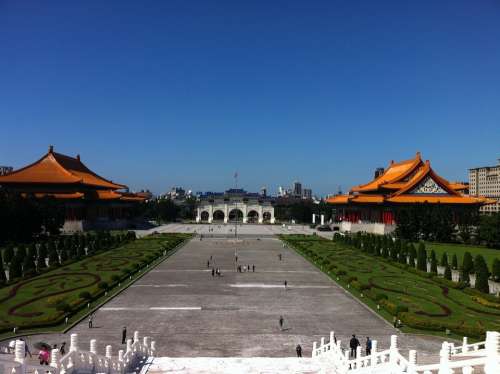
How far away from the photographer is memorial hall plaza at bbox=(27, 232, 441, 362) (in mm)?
22469

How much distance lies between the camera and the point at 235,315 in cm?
2747

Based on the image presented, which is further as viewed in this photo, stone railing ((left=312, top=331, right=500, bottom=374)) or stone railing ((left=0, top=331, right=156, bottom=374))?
stone railing ((left=312, top=331, right=500, bottom=374))

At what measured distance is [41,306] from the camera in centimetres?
2864

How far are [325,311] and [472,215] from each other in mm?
53605

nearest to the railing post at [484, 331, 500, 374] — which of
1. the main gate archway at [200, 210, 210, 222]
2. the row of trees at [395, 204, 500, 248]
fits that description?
the row of trees at [395, 204, 500, 248]

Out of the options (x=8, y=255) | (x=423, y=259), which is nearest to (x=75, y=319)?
(x=8, y=255)

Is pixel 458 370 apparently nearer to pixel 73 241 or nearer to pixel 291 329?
pixel 291 329

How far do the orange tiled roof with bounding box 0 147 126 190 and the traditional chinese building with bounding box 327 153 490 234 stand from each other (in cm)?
5023

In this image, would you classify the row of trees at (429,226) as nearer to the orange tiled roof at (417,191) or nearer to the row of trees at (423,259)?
the orange tiled roof at (417,191)

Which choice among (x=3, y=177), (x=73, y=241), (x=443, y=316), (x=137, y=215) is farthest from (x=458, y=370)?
(x=137, y=215)

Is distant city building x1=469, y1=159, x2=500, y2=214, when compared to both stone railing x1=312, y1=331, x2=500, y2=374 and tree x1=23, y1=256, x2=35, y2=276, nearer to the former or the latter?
tree x1=23, y1=256, x2=35, y2=276

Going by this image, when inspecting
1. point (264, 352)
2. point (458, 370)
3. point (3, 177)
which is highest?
point (3, 177)

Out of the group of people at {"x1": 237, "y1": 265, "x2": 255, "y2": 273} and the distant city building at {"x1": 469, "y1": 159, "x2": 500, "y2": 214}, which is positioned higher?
the distant city building at {"x1": 469, "y1": 159, "x2": 500, "y2": 214}

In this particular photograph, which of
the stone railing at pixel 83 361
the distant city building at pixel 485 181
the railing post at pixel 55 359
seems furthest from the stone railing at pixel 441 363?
the distant city building at pixel 485 181
